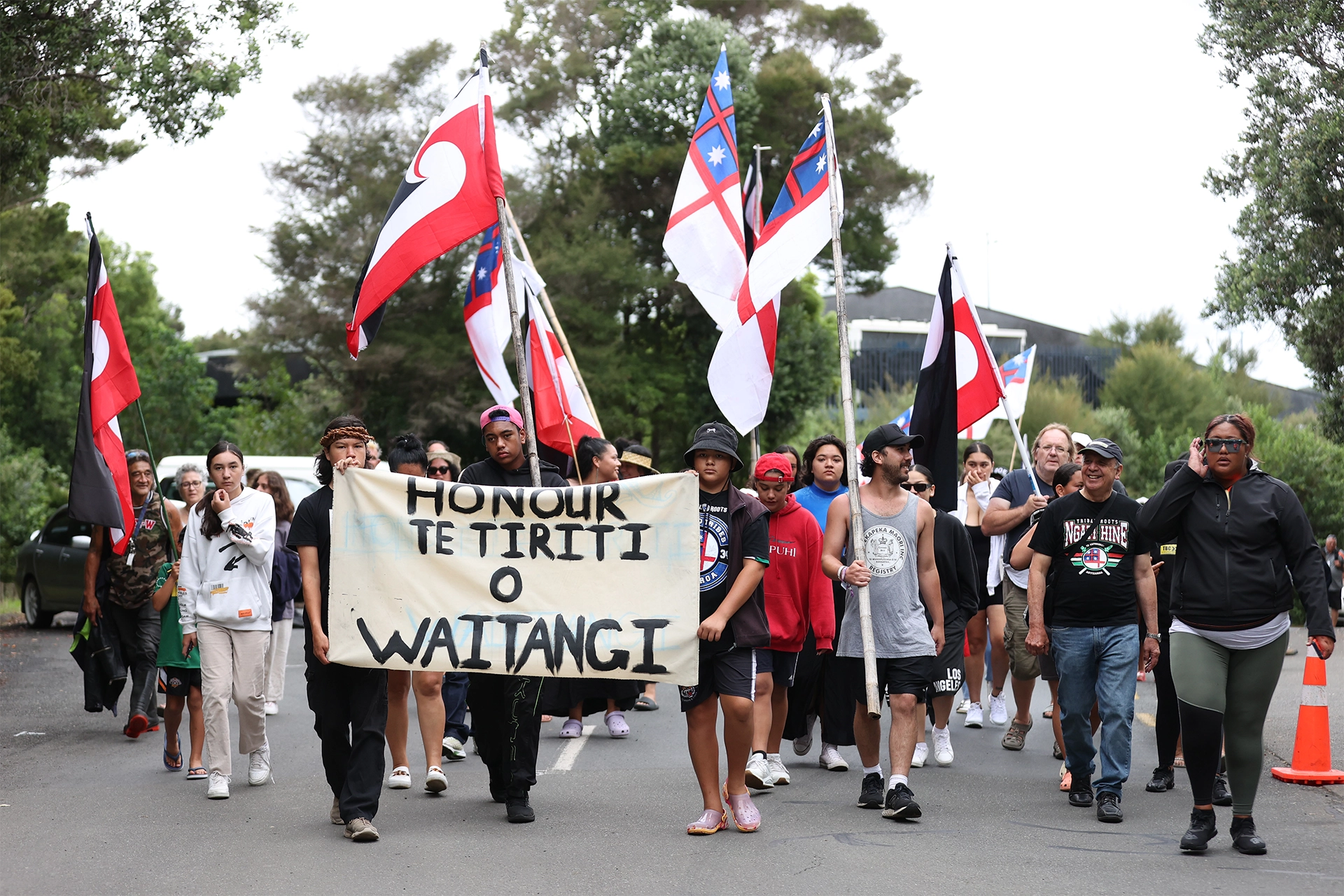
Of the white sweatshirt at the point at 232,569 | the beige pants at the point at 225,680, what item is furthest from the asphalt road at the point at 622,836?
the white sweatshirt at the point at 232,569

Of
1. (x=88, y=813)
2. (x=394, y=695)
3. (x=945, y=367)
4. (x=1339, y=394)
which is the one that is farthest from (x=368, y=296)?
(x=1339, y=394)

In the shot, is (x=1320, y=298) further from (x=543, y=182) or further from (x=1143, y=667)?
(x=543, y=182)

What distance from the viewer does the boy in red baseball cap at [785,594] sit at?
7766 millimetres

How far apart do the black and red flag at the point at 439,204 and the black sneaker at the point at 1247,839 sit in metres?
4.89

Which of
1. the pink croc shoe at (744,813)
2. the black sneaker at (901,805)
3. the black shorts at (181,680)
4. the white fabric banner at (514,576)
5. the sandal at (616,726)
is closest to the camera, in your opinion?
→ the white fabric banner at (514,576)

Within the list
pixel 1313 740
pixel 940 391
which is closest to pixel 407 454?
pixel 940 391

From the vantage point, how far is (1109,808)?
7.23 m

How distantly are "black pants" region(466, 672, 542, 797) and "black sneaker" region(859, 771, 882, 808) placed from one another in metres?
1.72

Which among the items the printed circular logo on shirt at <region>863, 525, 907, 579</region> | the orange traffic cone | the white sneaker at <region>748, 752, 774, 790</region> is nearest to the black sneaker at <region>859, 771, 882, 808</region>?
the white sneaker at <region>748, 752, 774, 790</region>

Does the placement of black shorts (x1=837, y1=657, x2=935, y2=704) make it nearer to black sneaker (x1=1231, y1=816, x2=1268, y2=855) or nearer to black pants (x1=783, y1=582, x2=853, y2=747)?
black pants (x1=783, y1=582, x2=853, y2=747)

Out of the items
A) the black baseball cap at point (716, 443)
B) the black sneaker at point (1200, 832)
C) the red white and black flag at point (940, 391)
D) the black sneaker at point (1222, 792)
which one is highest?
the red white and black flag at point (940, 391)

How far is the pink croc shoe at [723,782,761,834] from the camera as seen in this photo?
6.85 m

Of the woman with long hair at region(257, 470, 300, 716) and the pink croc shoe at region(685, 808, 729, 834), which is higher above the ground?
the woman with long hair at region(257, 470, 300, 716)

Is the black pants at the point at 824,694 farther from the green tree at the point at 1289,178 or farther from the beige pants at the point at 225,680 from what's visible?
Result: the green tree at the point at 1289,178
